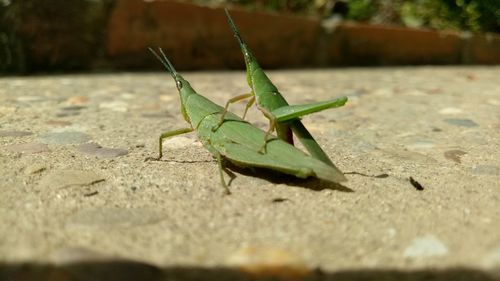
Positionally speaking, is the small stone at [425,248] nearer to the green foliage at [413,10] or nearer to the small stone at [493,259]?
the small stone at [493,259]

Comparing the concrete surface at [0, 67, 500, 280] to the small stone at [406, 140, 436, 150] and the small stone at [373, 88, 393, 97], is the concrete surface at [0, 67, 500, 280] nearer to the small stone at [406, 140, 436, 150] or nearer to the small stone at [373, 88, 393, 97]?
the small stone at [406, 140, 436, 150]

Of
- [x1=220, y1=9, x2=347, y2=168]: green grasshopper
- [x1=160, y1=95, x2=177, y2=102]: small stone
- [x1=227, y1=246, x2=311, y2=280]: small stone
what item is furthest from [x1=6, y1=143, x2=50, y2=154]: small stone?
[x1=160, y1=95, x2=177, y2=102]: small stone

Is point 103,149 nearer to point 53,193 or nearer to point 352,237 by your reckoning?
point 53,193

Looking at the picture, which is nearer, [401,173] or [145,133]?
[401,173]

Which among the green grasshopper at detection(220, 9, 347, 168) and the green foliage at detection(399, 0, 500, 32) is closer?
the green grasshopper at detection(220, 9, 347, 168)

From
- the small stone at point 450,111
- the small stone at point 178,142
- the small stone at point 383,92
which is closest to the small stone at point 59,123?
the small stone at point 178,142

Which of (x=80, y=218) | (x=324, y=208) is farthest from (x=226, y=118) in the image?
(x=80, y=218)
